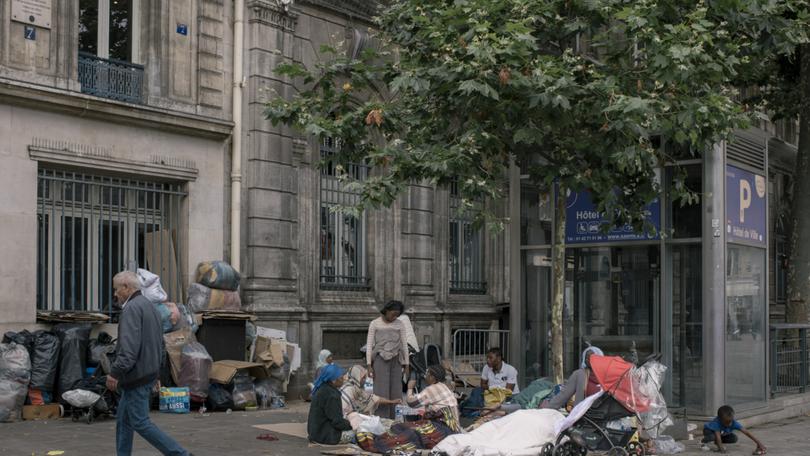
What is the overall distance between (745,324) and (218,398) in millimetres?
7724

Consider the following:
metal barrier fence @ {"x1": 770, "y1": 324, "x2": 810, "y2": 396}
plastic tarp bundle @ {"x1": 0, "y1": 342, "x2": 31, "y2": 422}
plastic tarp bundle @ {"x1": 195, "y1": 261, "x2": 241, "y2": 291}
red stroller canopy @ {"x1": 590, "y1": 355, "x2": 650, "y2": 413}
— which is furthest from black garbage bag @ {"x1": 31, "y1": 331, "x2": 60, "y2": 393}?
metal barrier fence @ {"x1": 770, "y1": 324, "x2": 810, "y2": 396}

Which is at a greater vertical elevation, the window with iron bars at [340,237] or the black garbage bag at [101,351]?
the window with iron bars at [340,237]

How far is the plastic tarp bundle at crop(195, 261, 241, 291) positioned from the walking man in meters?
6.87

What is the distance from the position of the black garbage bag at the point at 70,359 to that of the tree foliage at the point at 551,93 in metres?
3.89

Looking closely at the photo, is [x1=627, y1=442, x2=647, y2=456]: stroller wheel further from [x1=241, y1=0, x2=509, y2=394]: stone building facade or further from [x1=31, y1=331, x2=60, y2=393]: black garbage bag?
[x1=241, y1=0, x2=509, y2=394]: stone building facade

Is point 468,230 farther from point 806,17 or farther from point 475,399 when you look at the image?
point 806,17

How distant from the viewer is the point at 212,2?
16.9 m

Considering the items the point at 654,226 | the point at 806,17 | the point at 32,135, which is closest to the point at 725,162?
the point at 654,226

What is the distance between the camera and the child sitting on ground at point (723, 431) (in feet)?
41.0

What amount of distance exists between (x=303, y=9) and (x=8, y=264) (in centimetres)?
699

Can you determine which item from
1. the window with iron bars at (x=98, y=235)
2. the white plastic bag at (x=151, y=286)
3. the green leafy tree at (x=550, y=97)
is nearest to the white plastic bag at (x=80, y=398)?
the white plastic bag at (x=151, y=286)

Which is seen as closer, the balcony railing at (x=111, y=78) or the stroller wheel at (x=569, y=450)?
the stroller wheel at (x=569, y=450)

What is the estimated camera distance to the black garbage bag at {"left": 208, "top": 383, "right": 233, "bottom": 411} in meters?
14.9

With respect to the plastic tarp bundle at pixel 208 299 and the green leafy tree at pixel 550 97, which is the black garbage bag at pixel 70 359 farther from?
the green leafy tree at pixel 550 97
